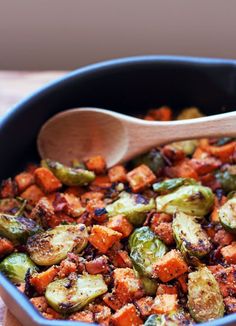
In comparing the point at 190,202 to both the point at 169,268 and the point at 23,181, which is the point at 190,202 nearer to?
the point at 169,268

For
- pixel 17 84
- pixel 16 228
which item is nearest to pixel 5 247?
pixel 16 228

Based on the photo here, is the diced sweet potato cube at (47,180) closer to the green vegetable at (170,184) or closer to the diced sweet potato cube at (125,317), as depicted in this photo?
the green vegetable at (170,184)

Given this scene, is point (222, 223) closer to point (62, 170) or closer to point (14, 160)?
point (62, 170)

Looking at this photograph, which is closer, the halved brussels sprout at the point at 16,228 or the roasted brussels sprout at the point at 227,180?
the halved brussels sprout at the point at 16,228

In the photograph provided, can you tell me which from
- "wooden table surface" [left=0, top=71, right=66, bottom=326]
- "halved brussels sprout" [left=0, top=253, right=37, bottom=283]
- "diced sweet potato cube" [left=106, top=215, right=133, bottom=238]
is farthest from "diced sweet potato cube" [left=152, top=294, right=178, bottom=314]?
"wooden table surface" [left=0, top=71, right=66, bottom=326]

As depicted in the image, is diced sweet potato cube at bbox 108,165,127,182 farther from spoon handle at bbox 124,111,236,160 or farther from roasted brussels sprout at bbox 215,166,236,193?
roasted brussels sprout at bbox 215,166,236,193

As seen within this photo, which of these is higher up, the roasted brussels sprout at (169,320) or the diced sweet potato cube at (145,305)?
the roasted brussels sprout at (169,320)

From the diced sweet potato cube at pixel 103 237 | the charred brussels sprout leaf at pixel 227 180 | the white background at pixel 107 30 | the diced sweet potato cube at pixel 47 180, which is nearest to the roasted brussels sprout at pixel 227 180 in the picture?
the charred brussels sprout leaf at pixel 227 180
